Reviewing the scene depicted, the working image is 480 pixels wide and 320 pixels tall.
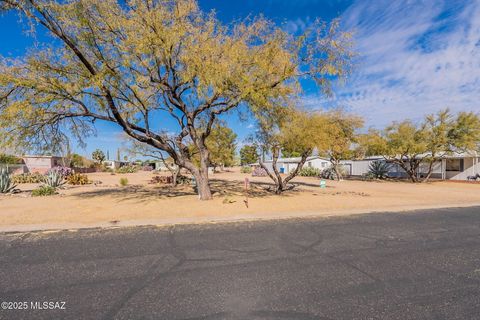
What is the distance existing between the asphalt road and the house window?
31352mm

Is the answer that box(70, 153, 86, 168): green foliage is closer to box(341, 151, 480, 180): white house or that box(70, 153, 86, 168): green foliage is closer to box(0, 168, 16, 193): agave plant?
box(0, 168, 16, 193): agave plant

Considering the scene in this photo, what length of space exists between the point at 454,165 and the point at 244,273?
1510 inches

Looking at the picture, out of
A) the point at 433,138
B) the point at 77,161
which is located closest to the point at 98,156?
the point at 77,161

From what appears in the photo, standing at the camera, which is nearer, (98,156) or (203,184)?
(203,184)

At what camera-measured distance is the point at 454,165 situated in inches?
1235

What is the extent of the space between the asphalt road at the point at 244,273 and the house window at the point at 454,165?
31352 mm

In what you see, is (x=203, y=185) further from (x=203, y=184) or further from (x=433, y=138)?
(x=433, y=138)

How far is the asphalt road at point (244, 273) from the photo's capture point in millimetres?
3199

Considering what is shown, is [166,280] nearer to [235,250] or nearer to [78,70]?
[235,250]

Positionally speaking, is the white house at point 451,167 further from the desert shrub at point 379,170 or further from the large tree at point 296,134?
the large tree at point 296,134

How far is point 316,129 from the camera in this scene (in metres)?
14.6

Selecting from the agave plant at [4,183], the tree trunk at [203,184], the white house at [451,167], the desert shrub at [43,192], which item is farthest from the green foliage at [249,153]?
the white house at [451,167]

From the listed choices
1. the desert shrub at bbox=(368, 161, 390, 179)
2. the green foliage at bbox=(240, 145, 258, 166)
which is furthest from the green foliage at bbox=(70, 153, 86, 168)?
the desert shrub at bbox=(368, 161, 390, 179)

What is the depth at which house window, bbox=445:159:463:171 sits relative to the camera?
30.6m
